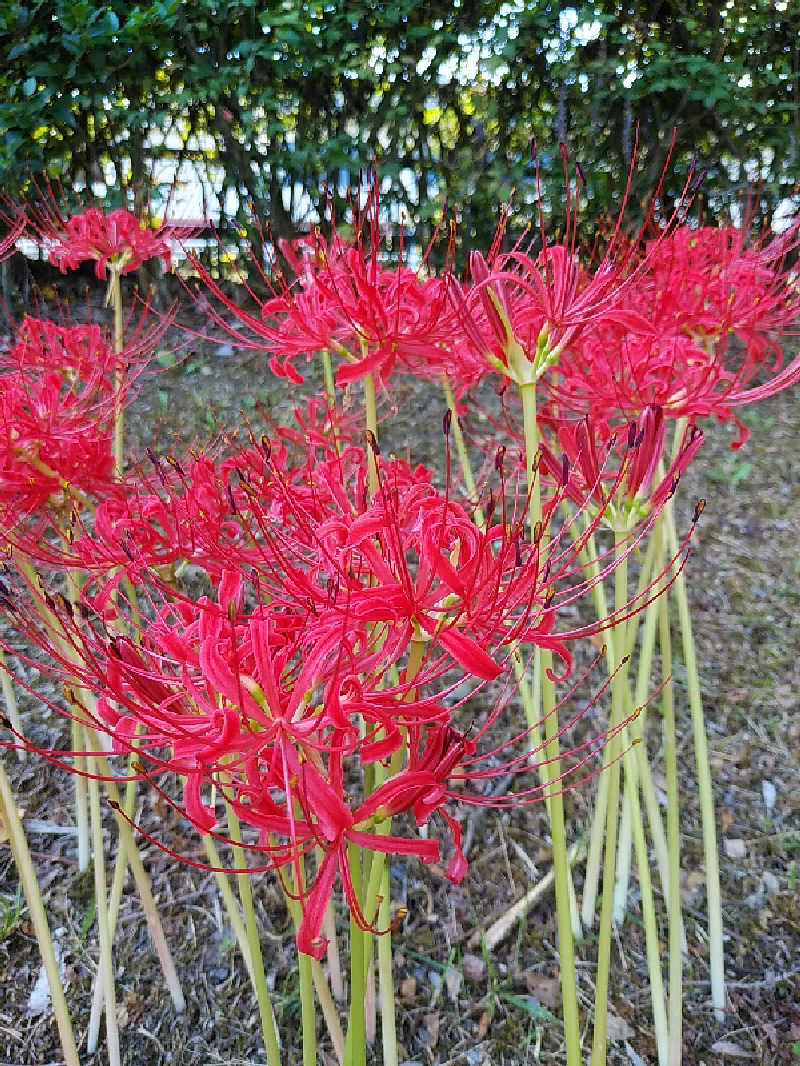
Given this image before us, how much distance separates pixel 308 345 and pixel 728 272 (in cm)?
86

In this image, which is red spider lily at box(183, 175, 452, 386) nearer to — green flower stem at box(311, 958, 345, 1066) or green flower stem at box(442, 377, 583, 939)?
green flower stem at box(442, 377, 583, 939)

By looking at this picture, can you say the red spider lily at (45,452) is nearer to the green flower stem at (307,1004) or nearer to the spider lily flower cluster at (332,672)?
the spider lily flower cluster at (332,672)

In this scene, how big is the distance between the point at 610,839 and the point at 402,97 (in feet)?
12.4

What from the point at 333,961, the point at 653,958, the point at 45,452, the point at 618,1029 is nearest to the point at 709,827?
the point at 653,958

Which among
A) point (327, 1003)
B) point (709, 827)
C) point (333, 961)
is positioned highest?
point (327, 1003)

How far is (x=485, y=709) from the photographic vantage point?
2.39m

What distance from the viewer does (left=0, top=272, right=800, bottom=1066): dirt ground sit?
1.57m

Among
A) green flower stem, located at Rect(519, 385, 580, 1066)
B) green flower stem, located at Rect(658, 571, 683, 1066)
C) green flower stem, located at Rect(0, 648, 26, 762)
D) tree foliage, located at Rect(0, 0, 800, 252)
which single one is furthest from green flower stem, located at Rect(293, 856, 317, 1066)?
tree foliage, located at Rect(0, 0, 800, 252)

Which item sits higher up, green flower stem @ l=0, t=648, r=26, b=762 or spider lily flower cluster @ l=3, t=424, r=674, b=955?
spider lily flower cluster @ l=3, t=424, r=674, b=955

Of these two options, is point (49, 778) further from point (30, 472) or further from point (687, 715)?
point (687, 715)

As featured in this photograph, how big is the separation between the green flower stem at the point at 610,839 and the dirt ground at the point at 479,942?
1.60 feet

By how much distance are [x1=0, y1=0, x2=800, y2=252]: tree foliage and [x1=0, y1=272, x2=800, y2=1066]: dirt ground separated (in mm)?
2473

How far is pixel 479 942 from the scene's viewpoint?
5.84 ft

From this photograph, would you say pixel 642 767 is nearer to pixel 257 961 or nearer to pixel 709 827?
pixel 709 827
